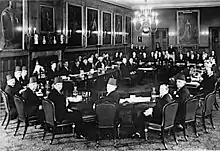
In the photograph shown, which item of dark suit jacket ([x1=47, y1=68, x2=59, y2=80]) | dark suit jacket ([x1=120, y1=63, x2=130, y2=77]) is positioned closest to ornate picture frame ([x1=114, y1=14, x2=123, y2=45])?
dark suit jacket ([x1=120, y1=63, x2=130, y2=77])

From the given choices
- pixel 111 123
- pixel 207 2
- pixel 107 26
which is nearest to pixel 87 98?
pixel 111 123

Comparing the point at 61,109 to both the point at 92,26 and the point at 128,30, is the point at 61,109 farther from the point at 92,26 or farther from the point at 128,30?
the point at 128,30

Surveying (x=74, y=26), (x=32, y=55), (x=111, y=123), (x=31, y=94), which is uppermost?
(x=74, y=26)

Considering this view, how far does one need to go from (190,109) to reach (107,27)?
1096cm

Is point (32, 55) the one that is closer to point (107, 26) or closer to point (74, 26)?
point (74, 26)

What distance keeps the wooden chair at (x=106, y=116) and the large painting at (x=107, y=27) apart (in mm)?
10699

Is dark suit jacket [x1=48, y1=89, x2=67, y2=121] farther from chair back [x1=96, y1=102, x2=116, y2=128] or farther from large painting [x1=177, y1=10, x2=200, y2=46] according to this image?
large painting [x1=177, y1=10, x2=200, y2=46]

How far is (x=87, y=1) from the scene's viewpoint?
1427 centimetres

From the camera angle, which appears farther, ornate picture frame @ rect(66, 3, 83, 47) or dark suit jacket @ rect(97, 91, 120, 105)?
ornate picture frame @ rect(66, 3, 83, 47)

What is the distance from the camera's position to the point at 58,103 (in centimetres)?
603

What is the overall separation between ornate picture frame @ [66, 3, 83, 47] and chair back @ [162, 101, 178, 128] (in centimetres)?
764

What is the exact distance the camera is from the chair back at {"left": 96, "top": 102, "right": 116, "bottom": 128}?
5.77 meters

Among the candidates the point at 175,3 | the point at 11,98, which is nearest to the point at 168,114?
the point at 11,98

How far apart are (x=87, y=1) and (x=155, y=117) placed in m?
9.40
